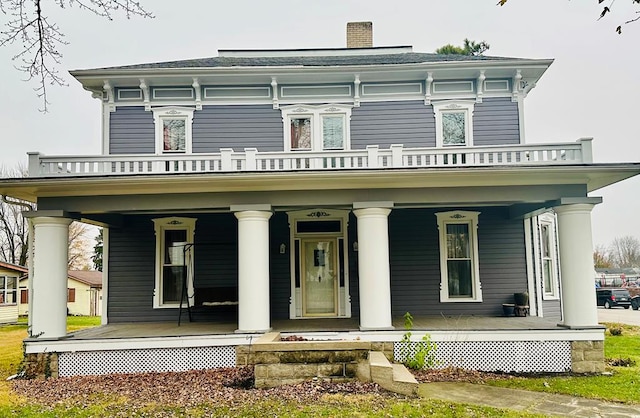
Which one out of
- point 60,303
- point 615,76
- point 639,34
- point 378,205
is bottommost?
point 60,303

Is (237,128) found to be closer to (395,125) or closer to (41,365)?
(395,125)

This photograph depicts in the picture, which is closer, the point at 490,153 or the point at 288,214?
the point at 490,153

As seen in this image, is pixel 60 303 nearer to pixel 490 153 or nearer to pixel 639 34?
pixel 490 153

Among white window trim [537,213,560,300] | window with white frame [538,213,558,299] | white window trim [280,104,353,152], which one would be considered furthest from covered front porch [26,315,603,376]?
white window trim [280,104,353,152]

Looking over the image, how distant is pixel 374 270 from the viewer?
9.84 metres

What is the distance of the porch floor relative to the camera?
33.6ft

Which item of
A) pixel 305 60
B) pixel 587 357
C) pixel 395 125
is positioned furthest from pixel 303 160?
pixel 587 357

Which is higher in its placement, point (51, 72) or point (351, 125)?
point (351, 125)

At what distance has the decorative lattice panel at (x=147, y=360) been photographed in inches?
384

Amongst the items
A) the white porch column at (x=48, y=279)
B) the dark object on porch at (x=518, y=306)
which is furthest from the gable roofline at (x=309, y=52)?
the dark object on porch at (x=518, y=306)

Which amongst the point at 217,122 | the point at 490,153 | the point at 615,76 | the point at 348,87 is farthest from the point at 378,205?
the point at 615,76

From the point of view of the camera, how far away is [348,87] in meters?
13.2

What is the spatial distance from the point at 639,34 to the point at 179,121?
10631 millimetres

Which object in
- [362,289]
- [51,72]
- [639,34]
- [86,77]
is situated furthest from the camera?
[86,77]
